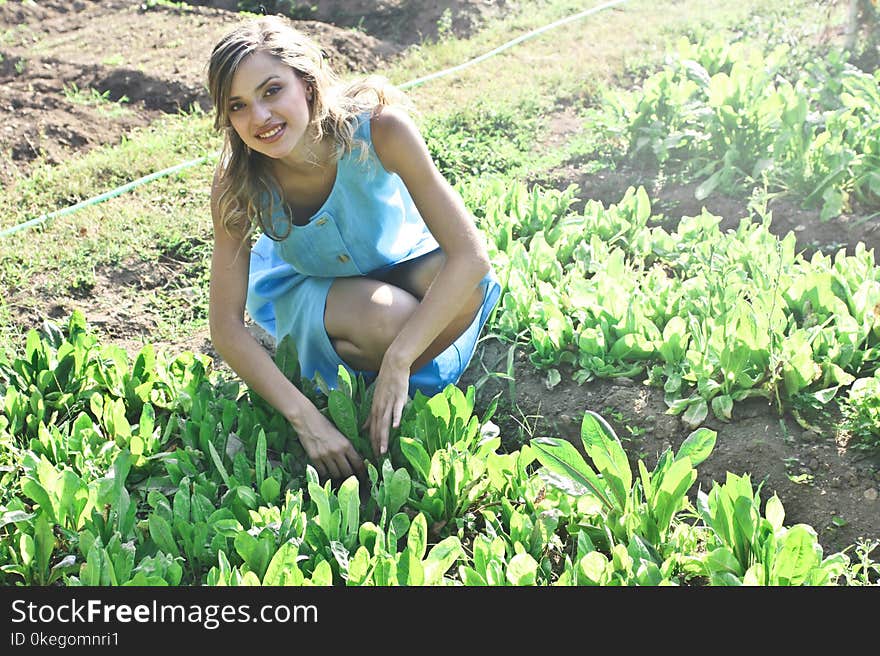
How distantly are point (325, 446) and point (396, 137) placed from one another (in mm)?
917

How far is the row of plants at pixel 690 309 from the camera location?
2908 mm

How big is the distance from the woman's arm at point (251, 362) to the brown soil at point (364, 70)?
25.8 inches

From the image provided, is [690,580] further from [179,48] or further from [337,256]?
[179,48]

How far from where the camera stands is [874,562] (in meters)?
2.42

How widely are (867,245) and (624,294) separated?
4.09ft

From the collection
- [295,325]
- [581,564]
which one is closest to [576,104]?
[295,325]

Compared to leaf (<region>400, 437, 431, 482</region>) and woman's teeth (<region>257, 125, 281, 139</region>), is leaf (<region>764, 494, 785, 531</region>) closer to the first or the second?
leaf (<region>400, 437, 431, 482</region>)

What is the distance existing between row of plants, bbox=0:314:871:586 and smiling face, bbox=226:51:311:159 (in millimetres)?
688

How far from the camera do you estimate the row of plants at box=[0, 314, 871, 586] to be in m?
2.24

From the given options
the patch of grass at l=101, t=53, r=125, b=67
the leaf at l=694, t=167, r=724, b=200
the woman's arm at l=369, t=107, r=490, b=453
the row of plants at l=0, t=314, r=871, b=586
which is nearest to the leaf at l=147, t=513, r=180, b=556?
the row of plants at l=0, t=314, r=871, b=586

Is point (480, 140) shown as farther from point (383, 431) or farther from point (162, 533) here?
point (162, 533)

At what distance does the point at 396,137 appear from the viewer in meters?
2.87

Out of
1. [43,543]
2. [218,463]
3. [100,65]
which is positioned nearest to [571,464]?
[218,463]

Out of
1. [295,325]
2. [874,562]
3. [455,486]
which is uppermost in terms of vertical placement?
[295,325]
